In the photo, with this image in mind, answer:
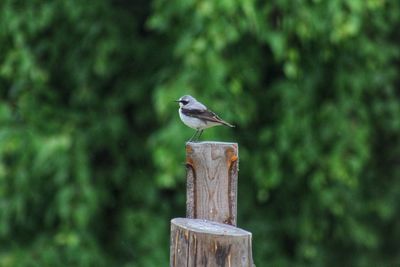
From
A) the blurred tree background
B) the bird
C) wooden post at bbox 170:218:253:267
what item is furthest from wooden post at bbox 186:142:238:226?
the blurred tree background

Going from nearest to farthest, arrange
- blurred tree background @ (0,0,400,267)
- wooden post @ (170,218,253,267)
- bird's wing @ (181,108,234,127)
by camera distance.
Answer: wooden post @ (170,218,253,267) < bird's wing @ (181,108,234,127) < blurred tree background @ (0,0,400,267)

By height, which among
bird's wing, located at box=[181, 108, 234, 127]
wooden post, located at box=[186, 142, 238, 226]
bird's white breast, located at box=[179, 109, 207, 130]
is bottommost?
wooden post, located at box=[186, 142, 238, 226]

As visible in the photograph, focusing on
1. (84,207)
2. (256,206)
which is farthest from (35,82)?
(256,206)

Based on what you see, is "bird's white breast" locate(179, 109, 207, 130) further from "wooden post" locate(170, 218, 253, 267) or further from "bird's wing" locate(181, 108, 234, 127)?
"wooden post" locate(170, 218, 253, 267)

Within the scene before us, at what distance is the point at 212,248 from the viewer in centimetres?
286

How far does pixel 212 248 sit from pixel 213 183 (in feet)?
1.73

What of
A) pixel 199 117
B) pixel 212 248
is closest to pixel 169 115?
pixel 199 117

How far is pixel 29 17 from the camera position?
742 cm

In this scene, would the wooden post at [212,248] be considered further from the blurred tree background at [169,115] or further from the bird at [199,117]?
the blurred tree background at [169,115]

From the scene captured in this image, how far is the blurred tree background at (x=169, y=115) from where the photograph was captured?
7.14m

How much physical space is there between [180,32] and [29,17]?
1205 mm

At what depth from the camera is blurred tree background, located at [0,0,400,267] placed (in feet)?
23.4

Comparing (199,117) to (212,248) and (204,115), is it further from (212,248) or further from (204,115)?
(212,248)

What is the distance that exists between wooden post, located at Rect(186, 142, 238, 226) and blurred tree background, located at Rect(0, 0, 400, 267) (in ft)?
11.3
